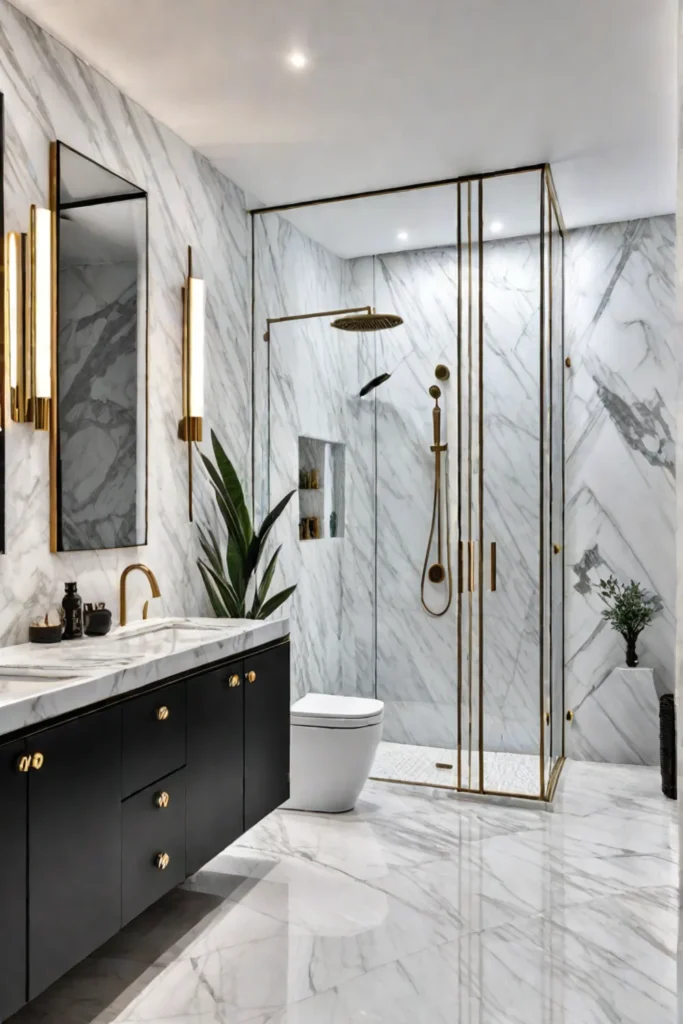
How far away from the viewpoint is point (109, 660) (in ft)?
7.00

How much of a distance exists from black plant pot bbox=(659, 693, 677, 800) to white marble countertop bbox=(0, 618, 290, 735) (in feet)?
6.04

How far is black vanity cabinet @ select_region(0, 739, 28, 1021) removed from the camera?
1.61 m

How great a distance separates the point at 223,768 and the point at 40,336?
1.38 m

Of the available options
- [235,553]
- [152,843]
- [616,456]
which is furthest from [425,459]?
[152,843]

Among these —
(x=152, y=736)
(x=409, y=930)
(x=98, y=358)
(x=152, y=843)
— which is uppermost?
(x=98, y=358)

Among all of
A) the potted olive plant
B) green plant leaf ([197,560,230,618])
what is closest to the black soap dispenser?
green plant leaf ([197,560,230,618])

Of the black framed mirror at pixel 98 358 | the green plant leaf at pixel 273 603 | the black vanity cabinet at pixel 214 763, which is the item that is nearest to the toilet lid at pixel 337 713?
the green plant leaf at pixel 273 603

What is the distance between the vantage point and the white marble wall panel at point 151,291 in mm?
2381

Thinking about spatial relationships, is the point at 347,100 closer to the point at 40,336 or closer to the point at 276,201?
the point at 276,201

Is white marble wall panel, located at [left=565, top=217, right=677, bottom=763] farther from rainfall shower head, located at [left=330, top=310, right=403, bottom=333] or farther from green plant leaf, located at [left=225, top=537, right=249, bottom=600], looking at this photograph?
green plant leaf, located at [left=225, top=537, right=249, bottom=600]

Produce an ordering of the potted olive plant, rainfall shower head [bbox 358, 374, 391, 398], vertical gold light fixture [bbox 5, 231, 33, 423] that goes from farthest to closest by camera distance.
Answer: the potted olive plant < rainfall shower head [bbox 358, 374, 391, 398] < vertical gold light fixture [bbox 5, 231, 33, 423]

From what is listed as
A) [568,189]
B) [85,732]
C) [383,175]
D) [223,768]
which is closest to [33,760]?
[85,732]

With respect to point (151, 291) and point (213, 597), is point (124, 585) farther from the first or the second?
point (151, 291)

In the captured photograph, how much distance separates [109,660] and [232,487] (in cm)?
124
